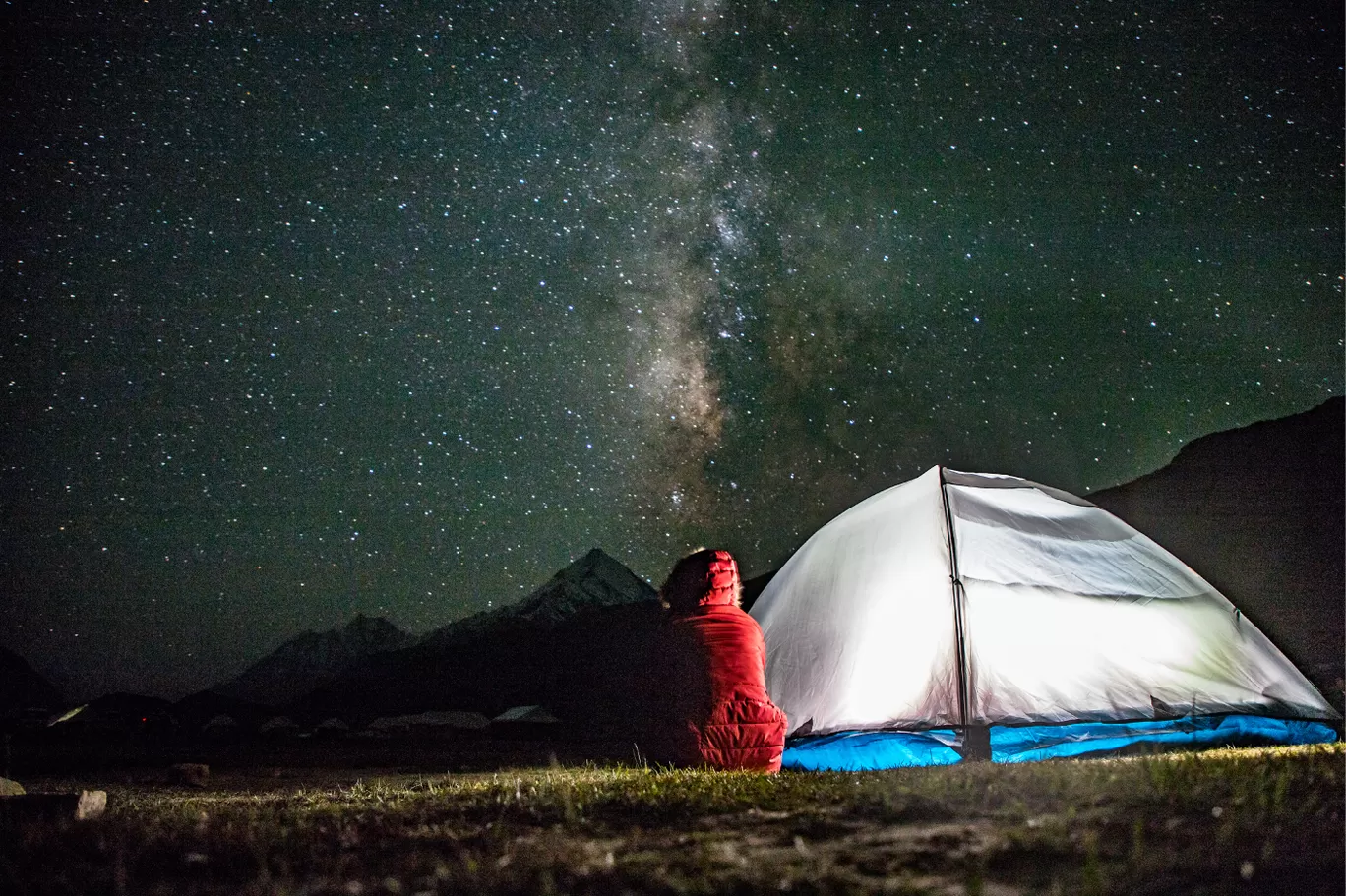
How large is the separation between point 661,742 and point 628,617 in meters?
123

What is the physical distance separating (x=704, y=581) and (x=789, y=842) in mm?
4033

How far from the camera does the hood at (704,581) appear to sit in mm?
7160

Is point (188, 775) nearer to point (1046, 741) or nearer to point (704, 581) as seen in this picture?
point (704, 581)

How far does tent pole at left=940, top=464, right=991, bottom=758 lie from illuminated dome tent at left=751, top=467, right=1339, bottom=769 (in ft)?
0.04

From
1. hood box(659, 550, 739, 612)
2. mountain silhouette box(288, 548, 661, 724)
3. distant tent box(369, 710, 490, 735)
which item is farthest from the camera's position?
mountain silhouette box(288, 548, 661, 724)

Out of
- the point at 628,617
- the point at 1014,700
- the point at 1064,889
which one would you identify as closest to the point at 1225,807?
the point at 1064,889

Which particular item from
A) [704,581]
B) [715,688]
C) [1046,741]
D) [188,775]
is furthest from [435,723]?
[715,688]

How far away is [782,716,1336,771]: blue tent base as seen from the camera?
8.02 meters

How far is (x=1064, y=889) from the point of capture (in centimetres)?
236

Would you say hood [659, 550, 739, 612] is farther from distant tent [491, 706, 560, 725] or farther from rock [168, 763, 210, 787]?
distant tent [491, 706, 560, 725]

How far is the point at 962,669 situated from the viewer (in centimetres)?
832

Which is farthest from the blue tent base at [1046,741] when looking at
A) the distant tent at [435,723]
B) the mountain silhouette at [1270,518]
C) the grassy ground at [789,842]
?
the distant tent at [435,723]

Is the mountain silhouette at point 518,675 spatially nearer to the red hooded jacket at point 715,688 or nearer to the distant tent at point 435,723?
the distant tent at point 435,723

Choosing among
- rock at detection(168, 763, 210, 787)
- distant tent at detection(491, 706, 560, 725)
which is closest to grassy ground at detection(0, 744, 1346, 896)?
rock at detection(168, 763, 210, 787)
